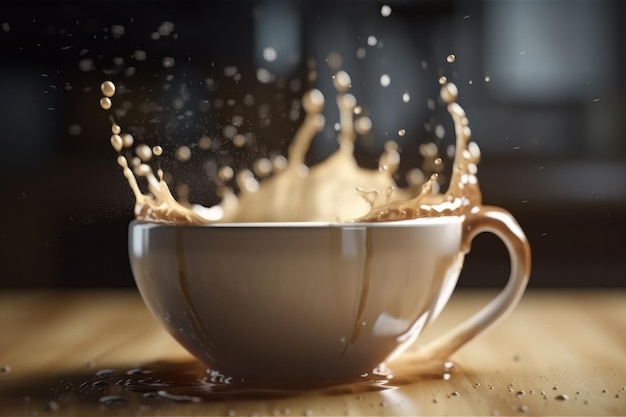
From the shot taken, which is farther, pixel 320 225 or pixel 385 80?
pixel 385 80

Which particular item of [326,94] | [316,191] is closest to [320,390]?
[316,191]

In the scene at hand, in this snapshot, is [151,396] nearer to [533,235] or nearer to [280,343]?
[280,343]

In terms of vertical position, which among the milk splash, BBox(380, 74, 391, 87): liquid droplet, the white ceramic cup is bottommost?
the white ceramic cup

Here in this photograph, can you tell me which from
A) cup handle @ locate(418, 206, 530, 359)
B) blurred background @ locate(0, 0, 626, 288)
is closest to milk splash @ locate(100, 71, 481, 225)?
cup handle @ locate(418, 206, 530, 359)

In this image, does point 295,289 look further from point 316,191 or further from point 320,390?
point 316,191

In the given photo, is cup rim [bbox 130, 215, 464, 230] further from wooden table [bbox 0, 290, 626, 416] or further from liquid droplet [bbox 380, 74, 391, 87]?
liquid droplet [bbox 380, 74, 391, 87]

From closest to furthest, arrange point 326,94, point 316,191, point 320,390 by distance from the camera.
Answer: point 320,390 → point 316,191 → point 326,94

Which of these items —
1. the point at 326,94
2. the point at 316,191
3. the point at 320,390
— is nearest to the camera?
the point at 320,390
